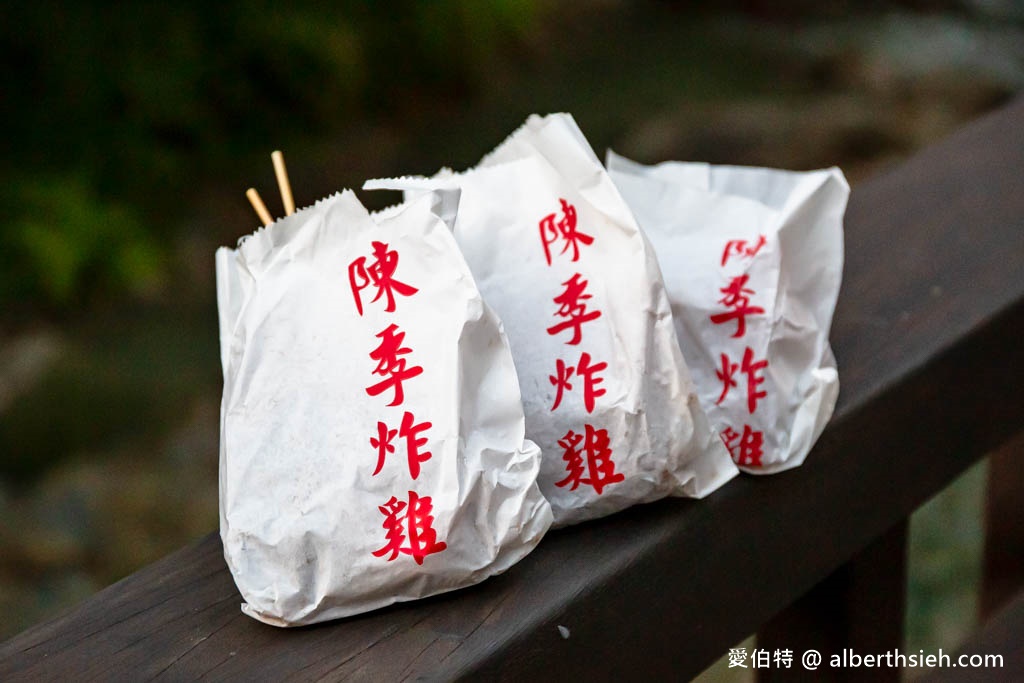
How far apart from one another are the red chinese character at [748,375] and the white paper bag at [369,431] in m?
0.24

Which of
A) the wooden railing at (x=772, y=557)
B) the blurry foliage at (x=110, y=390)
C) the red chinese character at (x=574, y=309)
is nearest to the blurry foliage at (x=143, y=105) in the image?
the blurry foliage at (x=110, y=390)

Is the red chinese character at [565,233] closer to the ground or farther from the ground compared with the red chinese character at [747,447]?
farther from the ground

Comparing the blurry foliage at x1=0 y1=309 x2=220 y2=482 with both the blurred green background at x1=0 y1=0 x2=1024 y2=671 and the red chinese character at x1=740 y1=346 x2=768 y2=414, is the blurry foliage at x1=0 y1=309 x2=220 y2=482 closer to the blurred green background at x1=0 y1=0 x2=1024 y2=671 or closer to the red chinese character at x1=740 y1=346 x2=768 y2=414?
the blurred green background at x1=0 y1=0 x2=1024 y2=671

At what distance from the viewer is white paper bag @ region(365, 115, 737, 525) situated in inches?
36.7

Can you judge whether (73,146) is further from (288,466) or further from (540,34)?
(288,466)

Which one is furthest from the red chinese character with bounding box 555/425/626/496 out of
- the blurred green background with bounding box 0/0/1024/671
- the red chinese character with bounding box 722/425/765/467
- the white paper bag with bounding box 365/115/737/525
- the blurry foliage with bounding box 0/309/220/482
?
the blurry foliage with bounding box 0/309/220/482

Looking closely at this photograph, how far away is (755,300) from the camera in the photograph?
1.04m

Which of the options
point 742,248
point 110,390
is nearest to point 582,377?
point 742,248

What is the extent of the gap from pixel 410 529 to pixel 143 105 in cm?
358

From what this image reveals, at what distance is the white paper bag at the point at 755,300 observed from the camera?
3.38ft

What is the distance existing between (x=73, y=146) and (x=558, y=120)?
3.48 meters

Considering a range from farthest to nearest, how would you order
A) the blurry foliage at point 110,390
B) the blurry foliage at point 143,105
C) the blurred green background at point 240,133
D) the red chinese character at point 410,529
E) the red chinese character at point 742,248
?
the blurry foliage at point 143,105 < the blurry foliage at point 110,390 < the blurred green background at point 240,133 < the red chinese character at point 742,248 < the red chinese character at point 410,529

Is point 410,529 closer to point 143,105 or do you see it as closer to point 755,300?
point 755,300

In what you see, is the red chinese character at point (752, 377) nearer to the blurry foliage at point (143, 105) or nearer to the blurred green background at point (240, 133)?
the blurred green background at point (240, 133)
